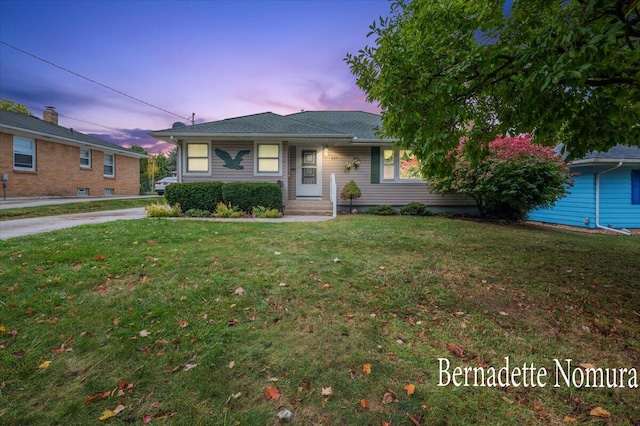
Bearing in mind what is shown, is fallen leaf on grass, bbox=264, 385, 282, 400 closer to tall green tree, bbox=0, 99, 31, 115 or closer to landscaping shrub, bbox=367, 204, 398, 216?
landscaping shrub, bbox=367, 204, 398, 216

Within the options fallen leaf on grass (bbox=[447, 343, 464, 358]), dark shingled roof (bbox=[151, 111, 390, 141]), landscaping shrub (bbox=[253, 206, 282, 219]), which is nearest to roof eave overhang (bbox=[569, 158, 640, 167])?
dark shingled roof (bbox=[151, 111, 390, 141])

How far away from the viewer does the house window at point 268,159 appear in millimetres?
11344

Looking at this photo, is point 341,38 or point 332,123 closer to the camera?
point 341,38

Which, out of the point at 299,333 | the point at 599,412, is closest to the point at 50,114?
the point at 299,333

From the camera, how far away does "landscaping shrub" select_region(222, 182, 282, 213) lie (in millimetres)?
9992

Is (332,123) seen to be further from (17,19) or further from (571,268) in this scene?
(17,19)

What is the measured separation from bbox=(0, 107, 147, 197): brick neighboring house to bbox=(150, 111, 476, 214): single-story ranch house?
8.82 metres

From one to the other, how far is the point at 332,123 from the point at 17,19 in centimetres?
1526

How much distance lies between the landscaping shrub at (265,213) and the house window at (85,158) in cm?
1532

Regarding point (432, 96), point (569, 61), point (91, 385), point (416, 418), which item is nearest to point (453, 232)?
point (432, 96)

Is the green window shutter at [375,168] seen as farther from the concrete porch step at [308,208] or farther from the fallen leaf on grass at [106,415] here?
the fallen leaf on grass at [106,415]

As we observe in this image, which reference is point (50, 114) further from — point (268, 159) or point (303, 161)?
point (303, 161)

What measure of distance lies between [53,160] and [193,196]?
12199mm

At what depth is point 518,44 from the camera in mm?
3416
